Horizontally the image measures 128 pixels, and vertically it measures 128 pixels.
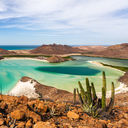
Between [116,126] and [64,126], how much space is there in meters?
1.79

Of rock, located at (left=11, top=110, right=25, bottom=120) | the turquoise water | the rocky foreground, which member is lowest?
the turquoise water

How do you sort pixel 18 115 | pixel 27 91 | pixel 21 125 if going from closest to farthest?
pixel 21 125
pixel 18 115
pixel 27 91

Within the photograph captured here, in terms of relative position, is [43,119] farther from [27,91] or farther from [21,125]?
[27,91]

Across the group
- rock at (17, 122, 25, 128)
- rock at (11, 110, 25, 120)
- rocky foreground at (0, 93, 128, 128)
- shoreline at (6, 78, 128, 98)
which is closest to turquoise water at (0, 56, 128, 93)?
shoreline at (6, 78, 128, 98)

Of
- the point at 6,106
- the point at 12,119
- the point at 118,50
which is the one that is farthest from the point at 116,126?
the point at 118,50

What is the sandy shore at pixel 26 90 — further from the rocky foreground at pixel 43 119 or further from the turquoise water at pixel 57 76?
the rocky foreground at pixel 43 119

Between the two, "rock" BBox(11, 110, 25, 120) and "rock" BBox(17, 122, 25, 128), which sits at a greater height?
"rock" BBox(11, 110, 25, 120)

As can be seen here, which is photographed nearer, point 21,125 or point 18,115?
point 21,125

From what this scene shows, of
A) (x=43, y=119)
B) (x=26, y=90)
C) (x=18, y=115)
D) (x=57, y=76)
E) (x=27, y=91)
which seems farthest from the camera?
(x=57, y=76)

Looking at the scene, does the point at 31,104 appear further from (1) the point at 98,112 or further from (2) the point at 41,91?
(2) the point at 41,91

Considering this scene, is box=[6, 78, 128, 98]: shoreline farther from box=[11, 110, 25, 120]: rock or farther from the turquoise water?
box=[11, 110, 25, 120]: rock

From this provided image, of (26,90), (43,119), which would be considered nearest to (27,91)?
(26,90)

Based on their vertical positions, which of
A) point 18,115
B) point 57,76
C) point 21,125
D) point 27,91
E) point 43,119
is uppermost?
point 18,115

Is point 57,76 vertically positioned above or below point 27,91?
below
